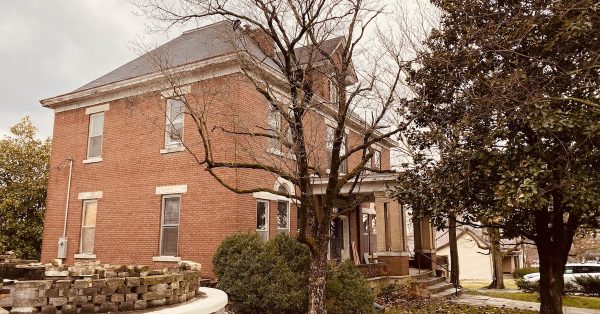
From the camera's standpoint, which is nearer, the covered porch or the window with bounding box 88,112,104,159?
the covered porch

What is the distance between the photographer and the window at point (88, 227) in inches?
642

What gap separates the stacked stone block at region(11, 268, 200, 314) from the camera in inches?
212

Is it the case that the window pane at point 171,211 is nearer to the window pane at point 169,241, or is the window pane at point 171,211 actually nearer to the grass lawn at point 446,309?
the window pane at point 169,241

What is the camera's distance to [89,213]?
54.6ft

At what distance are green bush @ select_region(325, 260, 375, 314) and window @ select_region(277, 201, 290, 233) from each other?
538 cm

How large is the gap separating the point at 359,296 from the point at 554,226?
16.1ft

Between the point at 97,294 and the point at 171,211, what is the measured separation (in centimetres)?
919

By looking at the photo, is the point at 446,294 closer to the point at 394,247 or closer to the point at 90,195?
the point at 394,247

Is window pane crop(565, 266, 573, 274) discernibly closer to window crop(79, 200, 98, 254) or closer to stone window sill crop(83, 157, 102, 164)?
window crop(79, 200, 98, 254)

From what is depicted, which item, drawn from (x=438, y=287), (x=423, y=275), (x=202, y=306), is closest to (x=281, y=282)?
(x=202, y=306)

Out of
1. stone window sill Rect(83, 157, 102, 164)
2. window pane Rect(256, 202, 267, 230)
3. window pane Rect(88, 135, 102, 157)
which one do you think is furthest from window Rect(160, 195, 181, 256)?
window pane Rect(88, 135, 102, 157)

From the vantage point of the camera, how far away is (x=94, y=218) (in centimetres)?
1644

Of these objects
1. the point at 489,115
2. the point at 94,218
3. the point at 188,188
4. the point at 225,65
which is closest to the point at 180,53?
the point at 225,65

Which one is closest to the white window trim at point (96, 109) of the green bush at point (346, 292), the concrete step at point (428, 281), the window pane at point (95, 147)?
the window pane at point (95, 147)
